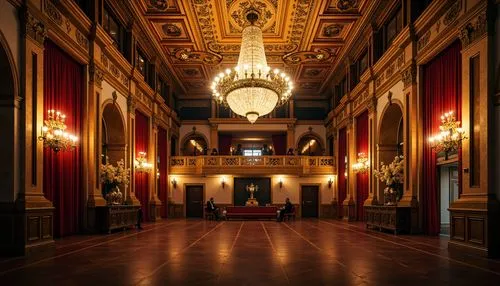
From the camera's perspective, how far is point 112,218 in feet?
43.5

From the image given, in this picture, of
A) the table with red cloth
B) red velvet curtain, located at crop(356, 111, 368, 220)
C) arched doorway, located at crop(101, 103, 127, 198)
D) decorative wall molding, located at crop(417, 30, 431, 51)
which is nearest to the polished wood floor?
decorative wall molding, located at crop(417, 30, 431, 51)

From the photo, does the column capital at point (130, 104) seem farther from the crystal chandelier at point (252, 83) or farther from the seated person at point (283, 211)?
the seated person at point (283, 211)

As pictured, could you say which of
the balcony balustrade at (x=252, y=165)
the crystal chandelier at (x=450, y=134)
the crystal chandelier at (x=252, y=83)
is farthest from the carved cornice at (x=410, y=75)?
the balcony balustrade at (x=252, y=165)

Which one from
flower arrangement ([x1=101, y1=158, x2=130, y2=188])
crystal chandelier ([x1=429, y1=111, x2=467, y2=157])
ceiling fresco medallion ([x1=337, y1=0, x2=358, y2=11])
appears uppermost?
ceiling fresco medallion ([x1=337, y1=0, x2=358, y2=11])

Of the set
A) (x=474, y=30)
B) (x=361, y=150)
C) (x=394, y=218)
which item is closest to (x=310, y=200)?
(x=361, y=150)

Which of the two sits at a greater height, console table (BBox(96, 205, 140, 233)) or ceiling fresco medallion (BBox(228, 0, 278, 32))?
ceiling fresco medallion (BBox(228, 0, 278, 32))

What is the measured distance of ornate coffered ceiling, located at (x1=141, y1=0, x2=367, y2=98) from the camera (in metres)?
16.3

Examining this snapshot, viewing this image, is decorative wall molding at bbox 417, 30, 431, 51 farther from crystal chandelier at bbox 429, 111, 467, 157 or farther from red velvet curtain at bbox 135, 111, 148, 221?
red velvet curtain at bbox 135, 111, 148, 221

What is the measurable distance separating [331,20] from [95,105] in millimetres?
8821

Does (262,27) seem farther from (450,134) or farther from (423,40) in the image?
(450,134)

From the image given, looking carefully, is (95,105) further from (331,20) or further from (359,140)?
(359,140)

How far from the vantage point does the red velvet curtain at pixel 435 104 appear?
37.1 ft

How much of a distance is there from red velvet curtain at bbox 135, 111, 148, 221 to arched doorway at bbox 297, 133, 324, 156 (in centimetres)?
1090

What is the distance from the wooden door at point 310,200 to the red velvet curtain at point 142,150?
9.76m
